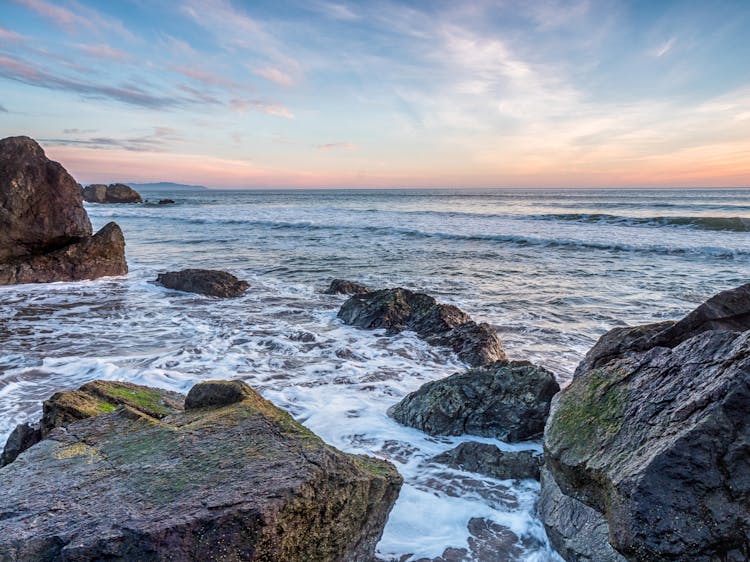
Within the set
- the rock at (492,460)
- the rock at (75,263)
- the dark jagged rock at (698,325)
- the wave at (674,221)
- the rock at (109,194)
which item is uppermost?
the rock at (109,194)

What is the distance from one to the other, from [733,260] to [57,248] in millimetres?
26446

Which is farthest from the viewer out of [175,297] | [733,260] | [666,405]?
[733,260]

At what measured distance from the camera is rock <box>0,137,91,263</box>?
13.8 meters

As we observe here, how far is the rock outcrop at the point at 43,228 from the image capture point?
13.7 m

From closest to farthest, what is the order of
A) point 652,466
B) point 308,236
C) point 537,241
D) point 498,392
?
point 652,466 < point 498,392 < point 537,241 < point 308,236

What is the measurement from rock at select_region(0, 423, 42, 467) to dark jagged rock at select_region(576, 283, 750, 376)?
19.2ft

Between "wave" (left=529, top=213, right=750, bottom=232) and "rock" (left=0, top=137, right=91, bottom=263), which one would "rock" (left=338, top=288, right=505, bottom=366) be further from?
"wave" (left=529, top=213, right=750, bottom=232)

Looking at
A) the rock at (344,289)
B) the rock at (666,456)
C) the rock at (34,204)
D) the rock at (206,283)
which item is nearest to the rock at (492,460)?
the rock at (666,456)

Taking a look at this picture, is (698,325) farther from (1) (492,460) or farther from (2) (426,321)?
(2) (426,321)

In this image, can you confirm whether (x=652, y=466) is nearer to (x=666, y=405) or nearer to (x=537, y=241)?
(x=666, y=405)

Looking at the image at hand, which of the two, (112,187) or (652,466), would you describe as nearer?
(652,466)

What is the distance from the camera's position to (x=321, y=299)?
12.6m

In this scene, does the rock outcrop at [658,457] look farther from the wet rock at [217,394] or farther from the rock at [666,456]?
the wet rock at [217,394]

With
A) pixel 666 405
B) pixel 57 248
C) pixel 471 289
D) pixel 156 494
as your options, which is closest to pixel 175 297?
pixel 57 248
